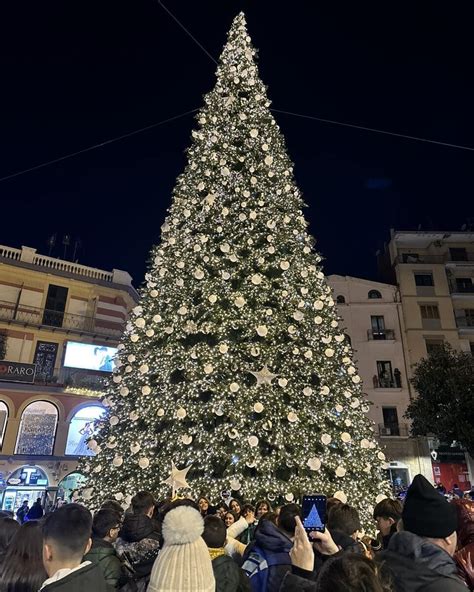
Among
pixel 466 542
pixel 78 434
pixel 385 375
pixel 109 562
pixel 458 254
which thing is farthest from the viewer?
pixel 458 254

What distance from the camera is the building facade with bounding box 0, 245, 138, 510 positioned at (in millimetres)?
17227

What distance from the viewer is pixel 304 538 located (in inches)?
73.4

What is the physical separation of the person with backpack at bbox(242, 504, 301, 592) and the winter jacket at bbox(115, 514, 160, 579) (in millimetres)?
832

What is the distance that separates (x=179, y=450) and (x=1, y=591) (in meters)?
4.79

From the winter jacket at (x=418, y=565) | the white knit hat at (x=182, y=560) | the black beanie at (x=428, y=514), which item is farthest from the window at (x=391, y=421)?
the white knit hat at (x=182, y=560)

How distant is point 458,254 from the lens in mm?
27031

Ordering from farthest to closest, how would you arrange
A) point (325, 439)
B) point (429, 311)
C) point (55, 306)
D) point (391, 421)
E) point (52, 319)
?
point (429, 311), point (391, 421), point (55, 306), point (52, 319), point (325, 439)

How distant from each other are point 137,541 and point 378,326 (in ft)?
80.2

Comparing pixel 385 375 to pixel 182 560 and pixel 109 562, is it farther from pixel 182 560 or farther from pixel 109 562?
pixel 182 560

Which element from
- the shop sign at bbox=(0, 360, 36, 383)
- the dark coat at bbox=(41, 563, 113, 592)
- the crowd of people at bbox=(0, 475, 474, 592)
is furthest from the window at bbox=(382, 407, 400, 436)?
the dark coat at bbox=(41, 563, 113, 592)

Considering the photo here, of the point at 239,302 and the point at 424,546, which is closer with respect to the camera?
the point at 424,546

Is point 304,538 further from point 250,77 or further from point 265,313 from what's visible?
point 250,77

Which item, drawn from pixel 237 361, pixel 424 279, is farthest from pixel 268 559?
pixel 424 279

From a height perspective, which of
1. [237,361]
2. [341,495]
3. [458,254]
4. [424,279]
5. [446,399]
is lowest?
[341,495]
